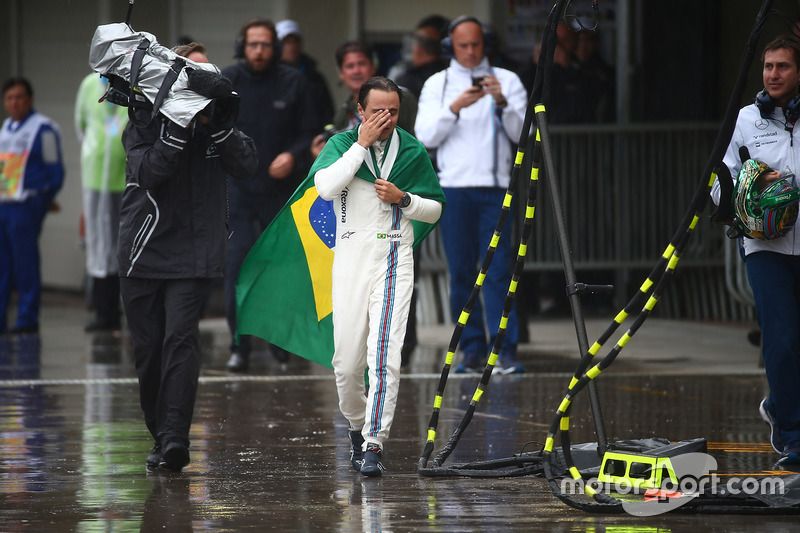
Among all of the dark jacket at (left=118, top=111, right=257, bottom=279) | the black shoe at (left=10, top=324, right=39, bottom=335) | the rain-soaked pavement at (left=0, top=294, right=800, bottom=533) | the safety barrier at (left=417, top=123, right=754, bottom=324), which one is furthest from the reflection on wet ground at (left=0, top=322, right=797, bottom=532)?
the safety barrier at (left=417, top=123, right=754, bottom=324)

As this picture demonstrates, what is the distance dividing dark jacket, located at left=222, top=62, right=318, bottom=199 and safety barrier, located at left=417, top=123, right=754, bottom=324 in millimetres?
2673

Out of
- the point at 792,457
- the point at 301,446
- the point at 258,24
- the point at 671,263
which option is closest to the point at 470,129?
the point at 258,24

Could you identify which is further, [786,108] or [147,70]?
[786,108]

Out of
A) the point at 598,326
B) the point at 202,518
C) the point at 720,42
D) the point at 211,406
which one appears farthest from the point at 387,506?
the point at 720,42

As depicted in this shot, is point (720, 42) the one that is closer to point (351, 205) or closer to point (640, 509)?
point (351, 205)

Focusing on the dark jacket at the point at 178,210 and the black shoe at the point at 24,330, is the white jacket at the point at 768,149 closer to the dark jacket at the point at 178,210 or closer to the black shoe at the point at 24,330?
the dark jacket at the point at 178,210

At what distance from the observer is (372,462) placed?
6227 millimetres

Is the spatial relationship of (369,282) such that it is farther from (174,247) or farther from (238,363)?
(238,363)

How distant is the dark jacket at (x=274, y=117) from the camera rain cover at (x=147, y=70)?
3851 millimetres

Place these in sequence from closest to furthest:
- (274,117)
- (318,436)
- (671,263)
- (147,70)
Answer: (671,263) → (147,70) → (318,436) → (274,117)

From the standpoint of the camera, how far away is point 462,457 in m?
6.76

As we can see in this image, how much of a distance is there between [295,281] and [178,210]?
733 mm

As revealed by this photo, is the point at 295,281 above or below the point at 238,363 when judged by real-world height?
above

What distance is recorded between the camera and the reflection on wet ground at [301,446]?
213 inches
